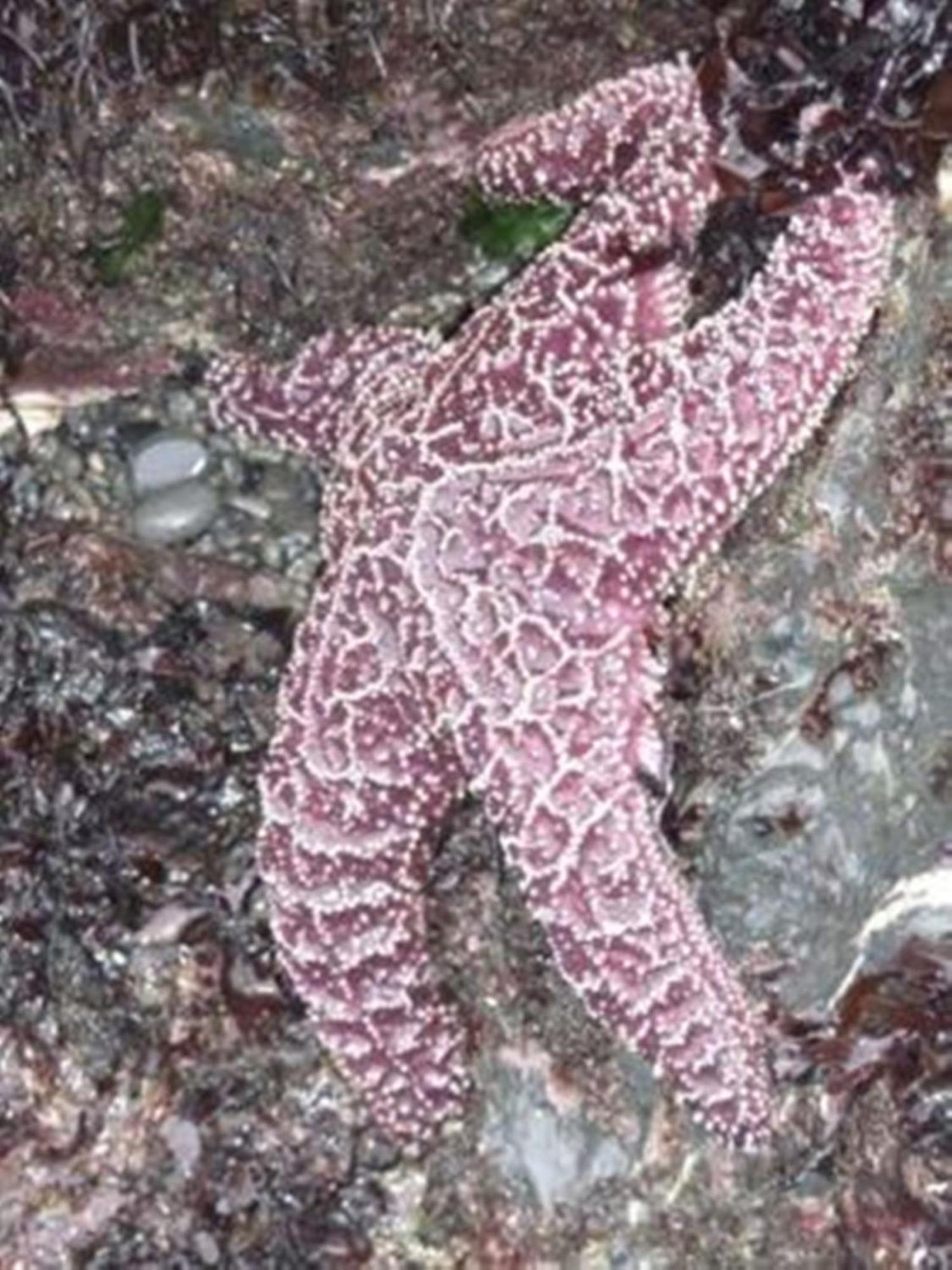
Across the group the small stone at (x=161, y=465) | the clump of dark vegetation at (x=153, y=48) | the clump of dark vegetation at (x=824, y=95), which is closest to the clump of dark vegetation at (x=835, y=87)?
the clump of dark vegetation at (x=824, y=95)

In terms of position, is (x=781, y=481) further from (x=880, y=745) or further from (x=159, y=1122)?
(x=159, y=1122)

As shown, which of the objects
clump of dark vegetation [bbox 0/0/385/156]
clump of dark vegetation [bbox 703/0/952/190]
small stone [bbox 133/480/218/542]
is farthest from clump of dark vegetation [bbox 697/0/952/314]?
small stone [bbox 133/480/218/542]

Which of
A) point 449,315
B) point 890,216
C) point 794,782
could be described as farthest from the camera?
point 449,315

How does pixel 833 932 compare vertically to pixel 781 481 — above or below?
below

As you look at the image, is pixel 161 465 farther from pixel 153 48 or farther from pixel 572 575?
pixel 572 575

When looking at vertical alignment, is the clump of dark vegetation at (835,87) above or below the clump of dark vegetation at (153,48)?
above

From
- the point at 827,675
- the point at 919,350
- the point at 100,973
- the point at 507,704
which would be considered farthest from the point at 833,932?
the point at 100,973

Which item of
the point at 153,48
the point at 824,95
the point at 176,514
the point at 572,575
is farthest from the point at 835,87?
the point at 176,514

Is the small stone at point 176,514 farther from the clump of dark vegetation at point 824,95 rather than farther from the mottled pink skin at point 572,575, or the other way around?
the clump of dark vegetation at point 824,95
